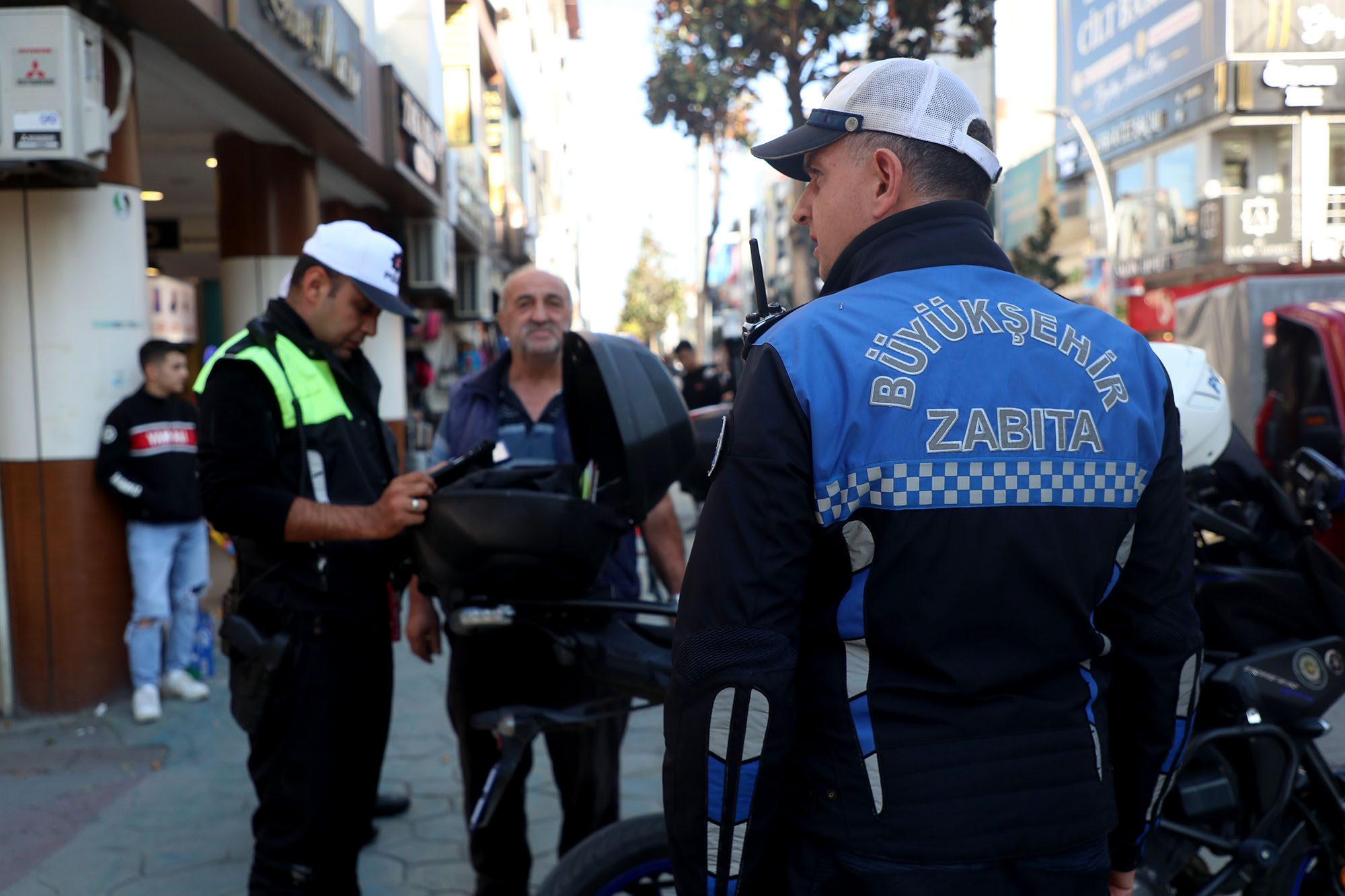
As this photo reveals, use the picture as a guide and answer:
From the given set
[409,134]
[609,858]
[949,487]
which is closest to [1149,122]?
[409,134]

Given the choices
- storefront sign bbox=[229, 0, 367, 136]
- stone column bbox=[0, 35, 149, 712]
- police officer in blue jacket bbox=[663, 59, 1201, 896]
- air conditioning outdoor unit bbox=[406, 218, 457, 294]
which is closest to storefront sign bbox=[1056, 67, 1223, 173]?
air conditioning outdoor unit bbox=[406, 218, 457, 294]

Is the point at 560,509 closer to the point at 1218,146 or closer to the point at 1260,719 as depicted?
the point at 1260,719

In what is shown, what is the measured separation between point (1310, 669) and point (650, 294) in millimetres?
59912

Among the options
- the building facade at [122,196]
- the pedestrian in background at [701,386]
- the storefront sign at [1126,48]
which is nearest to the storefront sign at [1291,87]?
the storefront sign at [1126,48]

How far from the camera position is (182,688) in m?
5.92

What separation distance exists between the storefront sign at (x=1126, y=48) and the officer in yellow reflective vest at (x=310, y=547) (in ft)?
101

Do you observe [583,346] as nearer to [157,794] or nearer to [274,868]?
[274,868]

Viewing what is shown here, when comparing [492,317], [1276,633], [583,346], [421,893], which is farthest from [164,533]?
[492,317]

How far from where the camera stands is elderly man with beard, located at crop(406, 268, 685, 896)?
129 inches

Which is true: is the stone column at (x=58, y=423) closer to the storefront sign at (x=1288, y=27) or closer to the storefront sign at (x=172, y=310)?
the storefront sign at (x=172, y=310)

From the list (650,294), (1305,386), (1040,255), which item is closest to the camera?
(1305,386)

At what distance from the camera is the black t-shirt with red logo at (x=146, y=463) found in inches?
222

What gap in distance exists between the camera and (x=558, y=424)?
11.8 feet

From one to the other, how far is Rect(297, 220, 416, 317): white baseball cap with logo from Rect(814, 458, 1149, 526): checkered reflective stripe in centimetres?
183
